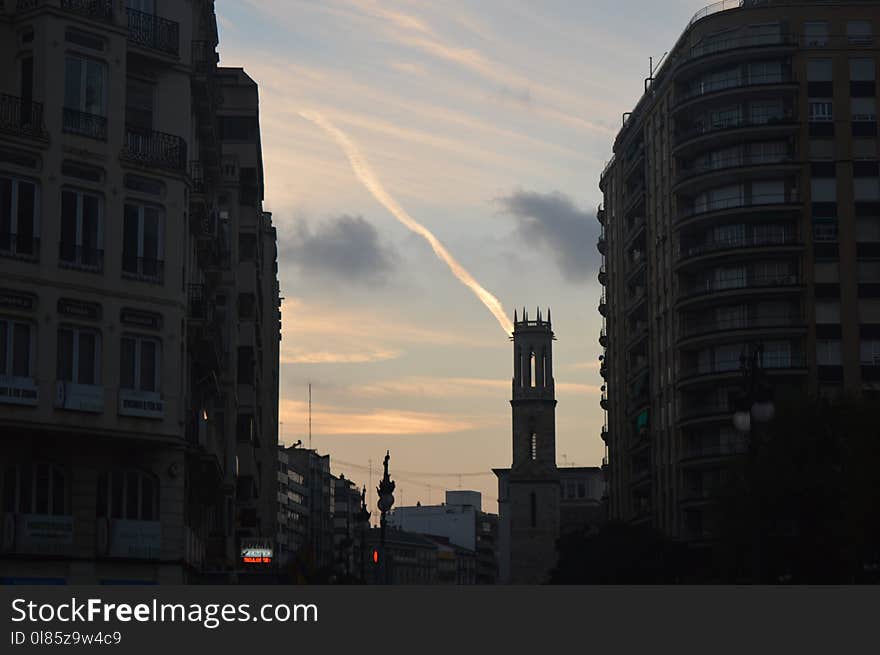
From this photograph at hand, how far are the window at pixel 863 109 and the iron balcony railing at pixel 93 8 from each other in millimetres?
62016

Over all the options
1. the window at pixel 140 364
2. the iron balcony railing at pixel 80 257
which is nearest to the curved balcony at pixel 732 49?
the window at pixel 140 364

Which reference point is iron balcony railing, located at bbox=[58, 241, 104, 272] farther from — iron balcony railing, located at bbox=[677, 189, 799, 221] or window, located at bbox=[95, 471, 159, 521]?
iron balcony railing, located at bbox=[677, 189, 799, 221]

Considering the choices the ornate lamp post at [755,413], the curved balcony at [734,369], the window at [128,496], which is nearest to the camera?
the ornate lamp post at [755,413]

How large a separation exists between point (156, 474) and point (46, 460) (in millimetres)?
3276

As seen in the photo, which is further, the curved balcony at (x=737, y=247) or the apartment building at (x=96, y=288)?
the curved balcony at (x=737, y=247)

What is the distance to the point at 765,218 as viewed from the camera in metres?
95.1

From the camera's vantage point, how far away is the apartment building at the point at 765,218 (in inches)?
3664

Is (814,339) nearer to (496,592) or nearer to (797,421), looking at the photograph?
(797,421)

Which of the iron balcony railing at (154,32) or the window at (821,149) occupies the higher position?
the window at (821,149)

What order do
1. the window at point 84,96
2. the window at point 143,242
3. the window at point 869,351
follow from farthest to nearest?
the window at point 869,351, the window at point 143,242, the window at point 84,96

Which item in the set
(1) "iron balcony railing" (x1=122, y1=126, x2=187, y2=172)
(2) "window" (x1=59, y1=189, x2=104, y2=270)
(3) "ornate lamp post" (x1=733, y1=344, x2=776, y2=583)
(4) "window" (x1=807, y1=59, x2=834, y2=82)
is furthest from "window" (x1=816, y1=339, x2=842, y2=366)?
(2) "window" (x1=59, y1=189, x2=104, y2=270)

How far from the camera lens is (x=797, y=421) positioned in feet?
219

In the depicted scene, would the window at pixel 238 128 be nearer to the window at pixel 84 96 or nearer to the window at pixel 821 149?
the window at pixel 84 96

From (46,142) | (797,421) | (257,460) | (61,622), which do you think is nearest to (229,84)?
(257,460)
